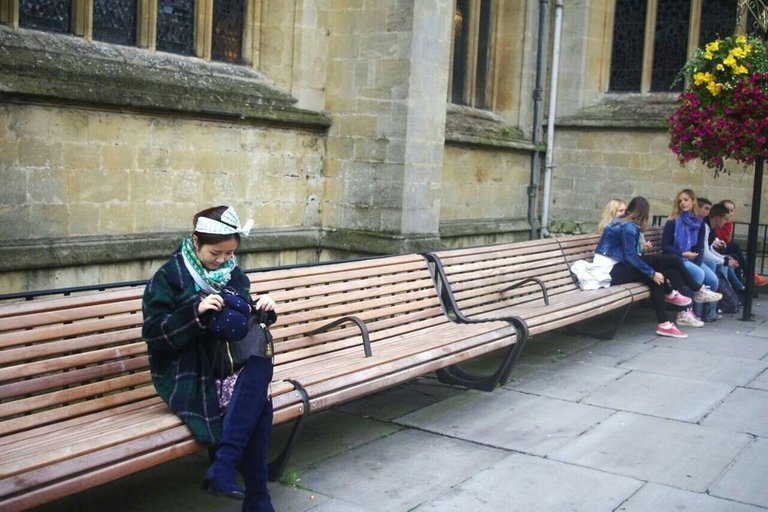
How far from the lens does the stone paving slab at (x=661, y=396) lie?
6348 millimetres

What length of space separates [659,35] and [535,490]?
11389mm

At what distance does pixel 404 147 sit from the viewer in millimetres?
10172

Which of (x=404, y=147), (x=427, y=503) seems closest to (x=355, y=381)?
(x=427, y=503)

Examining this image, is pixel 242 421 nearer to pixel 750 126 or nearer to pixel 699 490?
pixel 699 490

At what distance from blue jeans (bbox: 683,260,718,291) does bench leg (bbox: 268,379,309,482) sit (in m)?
5.91

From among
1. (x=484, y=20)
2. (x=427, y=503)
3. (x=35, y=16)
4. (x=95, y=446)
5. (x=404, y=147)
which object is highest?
(x=484, y=20)

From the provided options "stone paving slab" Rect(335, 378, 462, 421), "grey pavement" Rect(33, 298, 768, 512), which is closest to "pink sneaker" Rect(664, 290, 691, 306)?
"grey pavement" Rect(33, 298, 768, 512)

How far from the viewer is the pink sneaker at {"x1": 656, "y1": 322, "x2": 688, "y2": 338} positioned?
911 centimetres

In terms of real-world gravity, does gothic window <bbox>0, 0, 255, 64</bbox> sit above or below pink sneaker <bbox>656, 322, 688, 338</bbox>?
above

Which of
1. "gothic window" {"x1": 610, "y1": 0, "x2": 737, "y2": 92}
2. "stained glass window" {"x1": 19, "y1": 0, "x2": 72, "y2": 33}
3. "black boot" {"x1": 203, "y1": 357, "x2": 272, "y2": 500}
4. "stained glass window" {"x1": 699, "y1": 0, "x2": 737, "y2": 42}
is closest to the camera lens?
"black boot" {"x1": 203, "y1": 357, "x2": 272, "y2": 500}

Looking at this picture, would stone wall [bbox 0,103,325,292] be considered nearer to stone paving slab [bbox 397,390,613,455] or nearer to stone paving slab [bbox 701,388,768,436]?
stone paving slab [bbox 397,390,613,455]

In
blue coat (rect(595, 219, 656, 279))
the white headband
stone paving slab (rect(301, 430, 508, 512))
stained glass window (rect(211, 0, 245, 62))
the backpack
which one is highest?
stained glass window (rect(211, 0, 245, 62))

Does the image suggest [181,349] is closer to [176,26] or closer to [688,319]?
[176,26]

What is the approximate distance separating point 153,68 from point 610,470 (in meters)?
5.70
